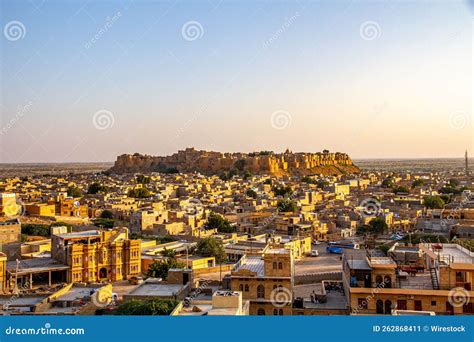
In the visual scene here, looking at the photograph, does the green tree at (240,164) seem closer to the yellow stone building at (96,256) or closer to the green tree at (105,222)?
the green tree at (105,222)

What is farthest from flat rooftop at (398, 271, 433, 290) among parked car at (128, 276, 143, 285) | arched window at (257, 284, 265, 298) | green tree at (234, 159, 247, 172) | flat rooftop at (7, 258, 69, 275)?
green tree at (234, 159, 247, 172)

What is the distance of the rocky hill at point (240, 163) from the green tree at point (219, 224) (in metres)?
30.7

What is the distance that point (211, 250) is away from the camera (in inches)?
575

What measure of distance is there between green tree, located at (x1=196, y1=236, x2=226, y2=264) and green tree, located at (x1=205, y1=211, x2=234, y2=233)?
4587 millimetres

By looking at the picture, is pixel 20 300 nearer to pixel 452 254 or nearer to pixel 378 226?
pixel 452 254

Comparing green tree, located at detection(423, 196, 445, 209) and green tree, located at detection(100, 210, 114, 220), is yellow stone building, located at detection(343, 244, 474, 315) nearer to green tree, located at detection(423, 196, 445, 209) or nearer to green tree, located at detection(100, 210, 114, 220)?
green tree, located at detection(100, 210, 114, 220)

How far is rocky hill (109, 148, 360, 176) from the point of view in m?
52.4

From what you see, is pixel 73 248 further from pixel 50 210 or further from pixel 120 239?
pixel 50 210

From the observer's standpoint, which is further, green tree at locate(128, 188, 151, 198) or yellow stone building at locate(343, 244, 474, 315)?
green tree at locate(128, 188, 151, 198)

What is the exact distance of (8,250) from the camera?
14.1m

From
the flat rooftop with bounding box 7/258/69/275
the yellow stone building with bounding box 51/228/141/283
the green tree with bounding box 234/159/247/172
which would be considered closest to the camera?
the flat rooftop with bounding box 7/258/69/275

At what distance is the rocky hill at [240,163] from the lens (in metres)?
52.4

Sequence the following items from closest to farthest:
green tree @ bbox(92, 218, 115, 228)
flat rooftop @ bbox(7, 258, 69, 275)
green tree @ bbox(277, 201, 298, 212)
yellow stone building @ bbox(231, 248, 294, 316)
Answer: yellow stone building @ bbox(231, 248, 294, 316) → flat rooftop @ bbox(7, 258, 69, 275) → green tree @ bbox(92, 218, 115, 228) → green tree @ bbox(277, 201, 298, 212)

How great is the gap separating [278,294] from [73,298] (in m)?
3.72
